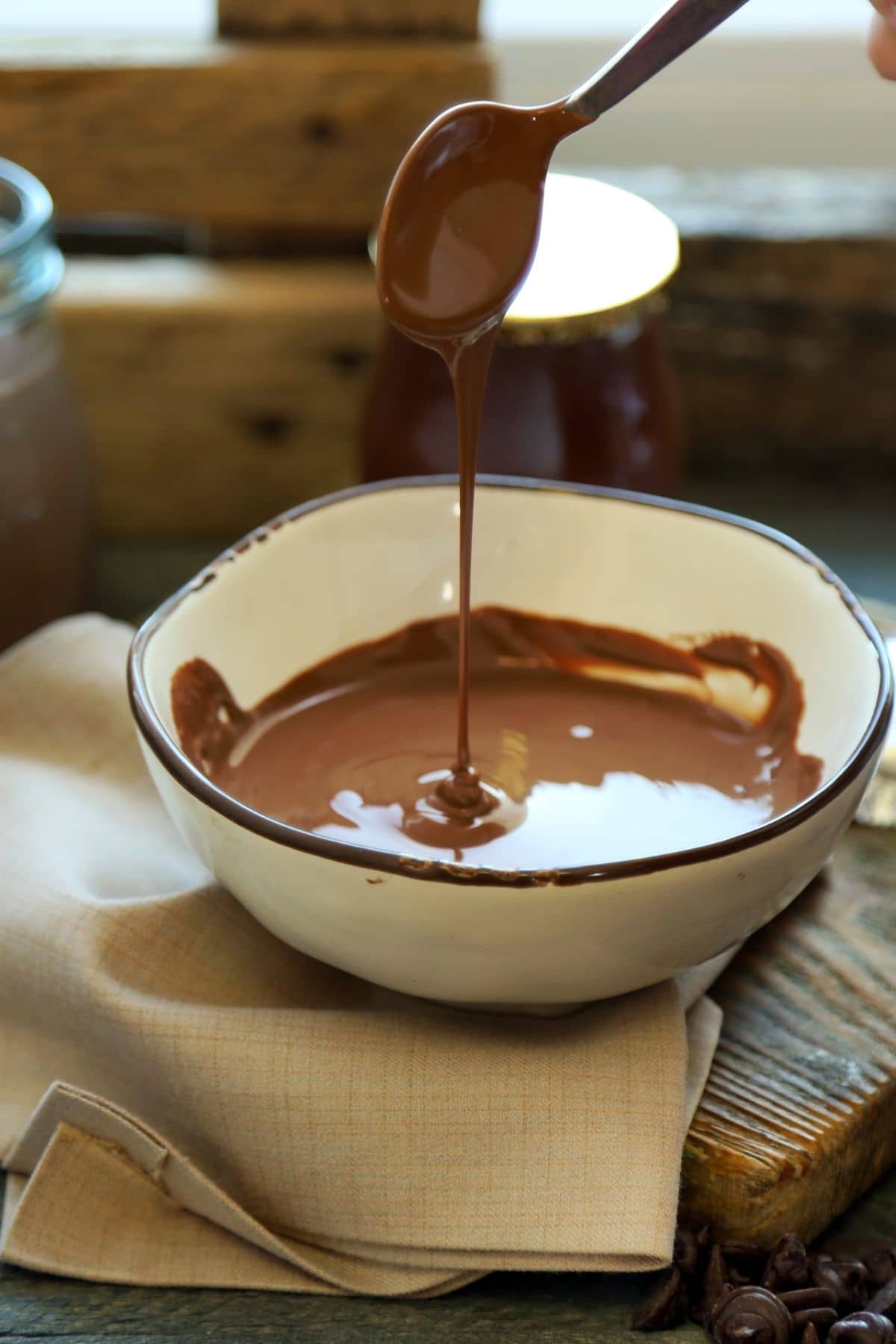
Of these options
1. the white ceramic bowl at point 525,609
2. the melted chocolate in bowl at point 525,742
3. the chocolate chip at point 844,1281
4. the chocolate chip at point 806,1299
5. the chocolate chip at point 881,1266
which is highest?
the white ceramic bowl at point 525,609

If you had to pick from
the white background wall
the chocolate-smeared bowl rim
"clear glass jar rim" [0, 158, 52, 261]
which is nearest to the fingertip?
the chocolate-smeared bowl rim

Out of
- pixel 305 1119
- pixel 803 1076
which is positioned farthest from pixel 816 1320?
pixel 305 1119

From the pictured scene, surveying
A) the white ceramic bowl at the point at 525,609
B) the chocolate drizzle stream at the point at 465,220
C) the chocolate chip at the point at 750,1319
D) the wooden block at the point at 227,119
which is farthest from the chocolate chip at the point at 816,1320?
the wooden block at the point at 227,119

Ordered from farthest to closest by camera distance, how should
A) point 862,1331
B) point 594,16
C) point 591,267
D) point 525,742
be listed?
point 594,16, point 591,267, point 525,742, point 862,1331

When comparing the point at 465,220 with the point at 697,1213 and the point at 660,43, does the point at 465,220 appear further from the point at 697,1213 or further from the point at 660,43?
the point at 697,1213

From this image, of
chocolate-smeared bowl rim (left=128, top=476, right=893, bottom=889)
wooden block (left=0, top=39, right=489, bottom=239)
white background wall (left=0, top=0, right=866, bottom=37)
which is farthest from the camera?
white background wall (left=0, top=0, right=866, bottom=37)

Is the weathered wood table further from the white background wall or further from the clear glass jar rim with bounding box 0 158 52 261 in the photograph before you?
the white background wall

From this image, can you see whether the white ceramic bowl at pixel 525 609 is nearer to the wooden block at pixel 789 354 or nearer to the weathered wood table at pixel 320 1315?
the weathered wood table at pixel 320 1315
